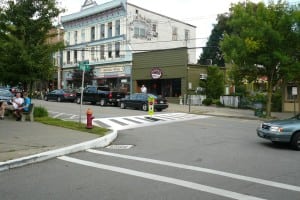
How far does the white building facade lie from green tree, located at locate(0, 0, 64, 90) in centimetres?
2461

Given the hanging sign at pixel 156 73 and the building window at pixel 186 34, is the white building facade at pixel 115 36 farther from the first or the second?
the hanging sign at pixel 156 73

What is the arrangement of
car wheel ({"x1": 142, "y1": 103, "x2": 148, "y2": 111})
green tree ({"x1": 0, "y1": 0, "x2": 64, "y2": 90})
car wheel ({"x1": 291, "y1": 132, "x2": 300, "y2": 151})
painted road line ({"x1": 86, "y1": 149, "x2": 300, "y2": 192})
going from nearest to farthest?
1. painted road line ({"x1": 86, "y1": 149, "x2": 300, "y2": 192})
2. car wheel ({"x1": 291, "y1": 132, "x2": 300, "y2": 151})
3. green tree ({"x1": 0, "y1": 0, "x2": 64, "y2": 90})
4. car wheel ({"x1": 142, "y1": 103, "x2": 148, "y2": 111})

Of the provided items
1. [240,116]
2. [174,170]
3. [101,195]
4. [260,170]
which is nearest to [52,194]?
[101,195]

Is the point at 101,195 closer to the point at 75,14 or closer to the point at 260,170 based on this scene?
the point at 260,170

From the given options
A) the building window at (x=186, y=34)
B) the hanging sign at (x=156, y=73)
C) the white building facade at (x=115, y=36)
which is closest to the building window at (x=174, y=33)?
the white building facade at (x=115, y=36)

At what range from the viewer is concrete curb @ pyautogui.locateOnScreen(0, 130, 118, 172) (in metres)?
9.12

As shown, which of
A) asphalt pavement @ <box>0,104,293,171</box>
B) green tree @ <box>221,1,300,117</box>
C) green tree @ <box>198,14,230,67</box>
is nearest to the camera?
asphalt pavement @ <box>0,104,293,171</box>

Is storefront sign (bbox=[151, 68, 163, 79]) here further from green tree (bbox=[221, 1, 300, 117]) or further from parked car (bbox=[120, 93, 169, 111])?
green tree (bbox=[221, 1, 300, 117])

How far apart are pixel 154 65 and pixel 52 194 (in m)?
35.8

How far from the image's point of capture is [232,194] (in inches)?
278

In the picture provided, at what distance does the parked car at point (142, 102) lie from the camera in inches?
1172

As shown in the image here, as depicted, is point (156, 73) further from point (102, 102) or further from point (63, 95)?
point (63, 95)

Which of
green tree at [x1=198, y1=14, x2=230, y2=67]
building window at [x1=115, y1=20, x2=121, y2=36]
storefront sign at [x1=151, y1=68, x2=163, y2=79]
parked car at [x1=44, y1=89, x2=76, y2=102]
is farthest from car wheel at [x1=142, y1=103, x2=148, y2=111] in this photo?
green tree at [x1=198, y1=14, x2=230, y2=67]

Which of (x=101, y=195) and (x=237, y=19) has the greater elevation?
(x=237, y=19)
